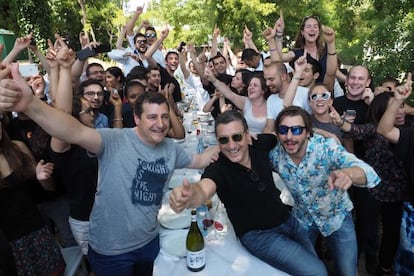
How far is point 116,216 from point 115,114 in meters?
1.75

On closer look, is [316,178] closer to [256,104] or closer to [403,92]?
[403,92]

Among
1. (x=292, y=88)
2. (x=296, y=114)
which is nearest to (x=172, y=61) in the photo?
(x=292, y=88)

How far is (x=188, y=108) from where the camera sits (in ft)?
22.5

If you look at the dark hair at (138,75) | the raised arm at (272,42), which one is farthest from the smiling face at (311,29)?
the dark hair at (138,75)

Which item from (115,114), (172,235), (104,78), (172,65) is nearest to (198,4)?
(172,65)

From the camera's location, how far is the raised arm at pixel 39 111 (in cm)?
161

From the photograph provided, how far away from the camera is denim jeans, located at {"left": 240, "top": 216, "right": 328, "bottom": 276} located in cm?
209

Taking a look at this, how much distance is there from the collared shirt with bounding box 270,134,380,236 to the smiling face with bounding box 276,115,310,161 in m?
0.06

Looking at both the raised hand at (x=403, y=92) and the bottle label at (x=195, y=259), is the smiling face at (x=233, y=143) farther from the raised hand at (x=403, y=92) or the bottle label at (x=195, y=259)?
the raised hand at (x=403, y=92)

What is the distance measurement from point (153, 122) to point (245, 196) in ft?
2.75

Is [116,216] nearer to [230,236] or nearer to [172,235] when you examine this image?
[172,235]

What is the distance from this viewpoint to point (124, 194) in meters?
2.24

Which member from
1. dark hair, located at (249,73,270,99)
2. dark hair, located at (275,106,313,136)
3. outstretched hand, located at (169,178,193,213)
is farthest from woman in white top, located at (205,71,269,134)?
outstretched hand, located at (169,178,193,213)

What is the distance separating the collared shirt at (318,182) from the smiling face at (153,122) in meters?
0.99
